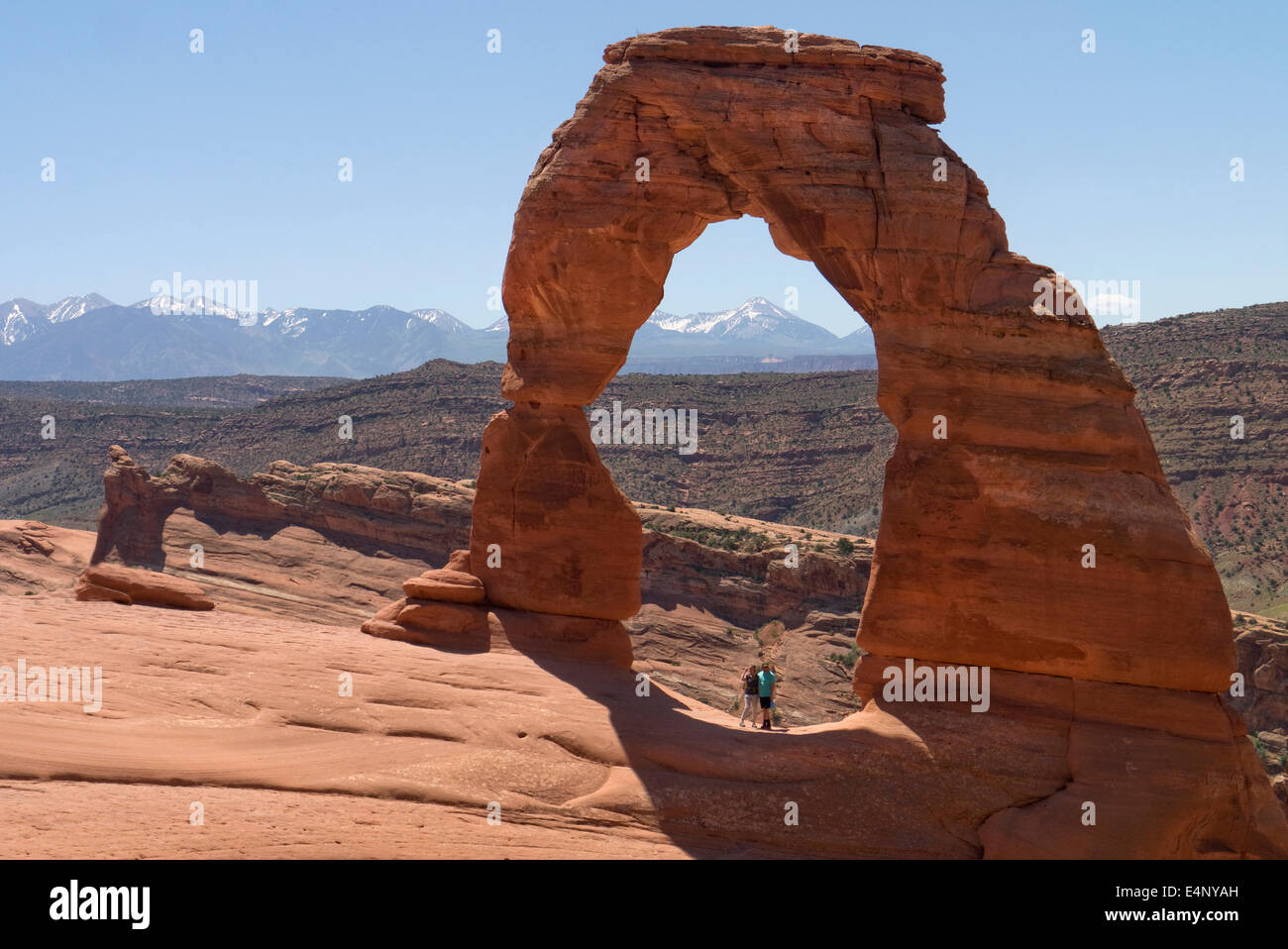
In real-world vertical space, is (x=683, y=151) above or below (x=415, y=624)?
above

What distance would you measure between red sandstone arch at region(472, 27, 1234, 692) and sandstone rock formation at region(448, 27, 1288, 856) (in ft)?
0.12

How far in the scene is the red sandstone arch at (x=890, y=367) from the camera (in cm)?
1728

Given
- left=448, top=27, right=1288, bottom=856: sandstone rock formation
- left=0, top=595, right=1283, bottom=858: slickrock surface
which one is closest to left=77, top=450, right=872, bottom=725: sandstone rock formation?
left=448, top=27, right=1288, bottom=856: sandstone rock formation

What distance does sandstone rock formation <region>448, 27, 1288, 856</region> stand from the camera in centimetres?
1689

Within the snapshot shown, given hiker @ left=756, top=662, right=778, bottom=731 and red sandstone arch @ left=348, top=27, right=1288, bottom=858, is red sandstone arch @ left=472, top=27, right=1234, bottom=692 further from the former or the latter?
hiker @ left=756, top=662, right=778, bottom=731

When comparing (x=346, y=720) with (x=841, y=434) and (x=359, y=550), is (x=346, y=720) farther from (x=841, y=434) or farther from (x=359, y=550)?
(x=841, y=434)

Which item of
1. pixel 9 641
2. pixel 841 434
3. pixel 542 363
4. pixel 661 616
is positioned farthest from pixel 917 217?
pixel 841 434

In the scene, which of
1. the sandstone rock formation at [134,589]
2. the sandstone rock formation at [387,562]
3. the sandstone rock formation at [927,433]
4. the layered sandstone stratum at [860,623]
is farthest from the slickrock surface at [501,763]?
the sandstone rock formation at [387,562]

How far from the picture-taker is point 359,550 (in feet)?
138

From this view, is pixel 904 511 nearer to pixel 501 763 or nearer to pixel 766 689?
pixel 766 689

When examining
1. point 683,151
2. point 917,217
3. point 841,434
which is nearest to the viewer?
point 917,217

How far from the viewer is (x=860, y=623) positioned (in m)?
18.8

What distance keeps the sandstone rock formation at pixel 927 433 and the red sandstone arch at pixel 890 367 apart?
4 centimetres

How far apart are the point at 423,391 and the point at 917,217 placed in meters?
64.7
